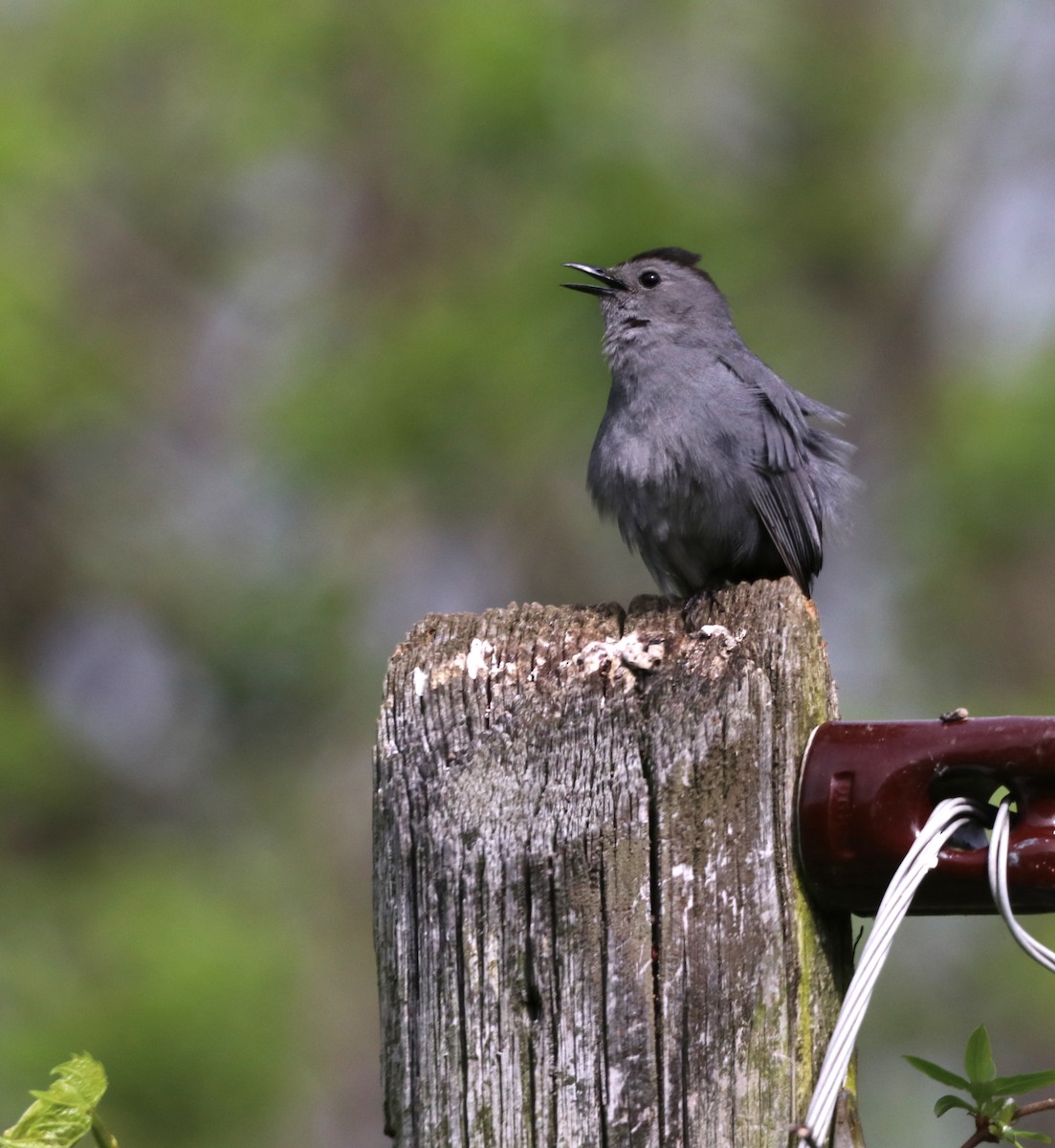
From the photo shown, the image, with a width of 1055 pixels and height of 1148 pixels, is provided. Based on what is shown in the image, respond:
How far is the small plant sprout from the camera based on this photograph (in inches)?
78.5

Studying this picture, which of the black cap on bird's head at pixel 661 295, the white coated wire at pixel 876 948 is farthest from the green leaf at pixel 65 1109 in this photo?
the black cap on bird's head at pixel 661 295

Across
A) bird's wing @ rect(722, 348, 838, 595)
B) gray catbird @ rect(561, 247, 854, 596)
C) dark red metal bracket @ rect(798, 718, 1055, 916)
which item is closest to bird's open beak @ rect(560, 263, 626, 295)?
gray catbird @ rect(561, 247, 854, 596)

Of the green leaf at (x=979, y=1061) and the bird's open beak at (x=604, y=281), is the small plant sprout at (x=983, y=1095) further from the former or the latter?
the bird's open beak at (x=604, y=281)

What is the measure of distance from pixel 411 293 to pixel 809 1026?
10185 millimetres

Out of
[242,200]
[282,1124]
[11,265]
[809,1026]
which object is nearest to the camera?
[809,1026]

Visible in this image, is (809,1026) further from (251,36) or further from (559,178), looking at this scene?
(251,36)

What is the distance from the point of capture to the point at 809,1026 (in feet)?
6.61

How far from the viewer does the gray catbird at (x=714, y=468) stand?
4.58 meters

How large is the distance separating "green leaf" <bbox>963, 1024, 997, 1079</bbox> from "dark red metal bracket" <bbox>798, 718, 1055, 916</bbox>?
0.16 meters

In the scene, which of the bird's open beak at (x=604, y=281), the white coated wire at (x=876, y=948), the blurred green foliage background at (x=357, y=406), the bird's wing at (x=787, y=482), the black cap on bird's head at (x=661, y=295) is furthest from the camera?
the blurred green foliage background at (x=357, y=406)

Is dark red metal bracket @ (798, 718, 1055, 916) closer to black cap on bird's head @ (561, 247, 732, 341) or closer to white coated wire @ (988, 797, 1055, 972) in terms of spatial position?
white coated wire @ (988, 797, 1055, 972)

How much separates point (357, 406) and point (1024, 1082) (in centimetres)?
904

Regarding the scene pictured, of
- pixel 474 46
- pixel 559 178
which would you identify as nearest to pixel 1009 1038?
pixel 559 178

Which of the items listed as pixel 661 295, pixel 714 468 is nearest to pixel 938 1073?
pixel 714 468
